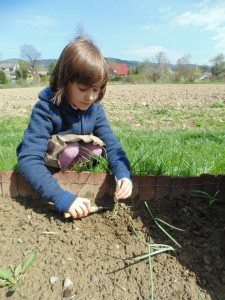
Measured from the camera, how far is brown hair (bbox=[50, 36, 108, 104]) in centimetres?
187

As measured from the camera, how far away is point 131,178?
2070 millimetres

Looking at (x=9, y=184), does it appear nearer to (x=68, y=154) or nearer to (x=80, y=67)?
(x=68, y=154)

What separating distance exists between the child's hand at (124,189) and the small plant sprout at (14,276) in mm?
665

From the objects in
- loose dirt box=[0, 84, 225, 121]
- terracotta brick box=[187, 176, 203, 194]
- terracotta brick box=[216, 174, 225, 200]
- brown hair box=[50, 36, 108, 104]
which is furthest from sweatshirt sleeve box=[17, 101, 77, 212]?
loose dirt box=[0, 84, 225, 121]

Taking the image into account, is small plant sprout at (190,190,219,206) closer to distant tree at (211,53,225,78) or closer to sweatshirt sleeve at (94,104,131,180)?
sweatshirt sleeve at (94,104,131,180)

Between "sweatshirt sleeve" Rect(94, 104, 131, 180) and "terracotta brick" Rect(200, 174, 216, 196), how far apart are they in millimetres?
535

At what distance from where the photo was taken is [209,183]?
204cm

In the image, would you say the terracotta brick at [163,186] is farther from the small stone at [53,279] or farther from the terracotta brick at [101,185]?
the small stone at [53,279]

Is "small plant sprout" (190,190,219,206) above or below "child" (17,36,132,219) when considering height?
below

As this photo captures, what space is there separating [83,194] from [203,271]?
3.20 feet

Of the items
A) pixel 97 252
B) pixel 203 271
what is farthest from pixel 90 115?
pixel 203 271

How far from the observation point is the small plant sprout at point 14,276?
1.43 meters

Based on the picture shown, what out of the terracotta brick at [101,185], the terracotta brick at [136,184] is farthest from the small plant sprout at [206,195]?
the terracotta brick at [101,185]

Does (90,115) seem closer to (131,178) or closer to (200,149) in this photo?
(131,178)
